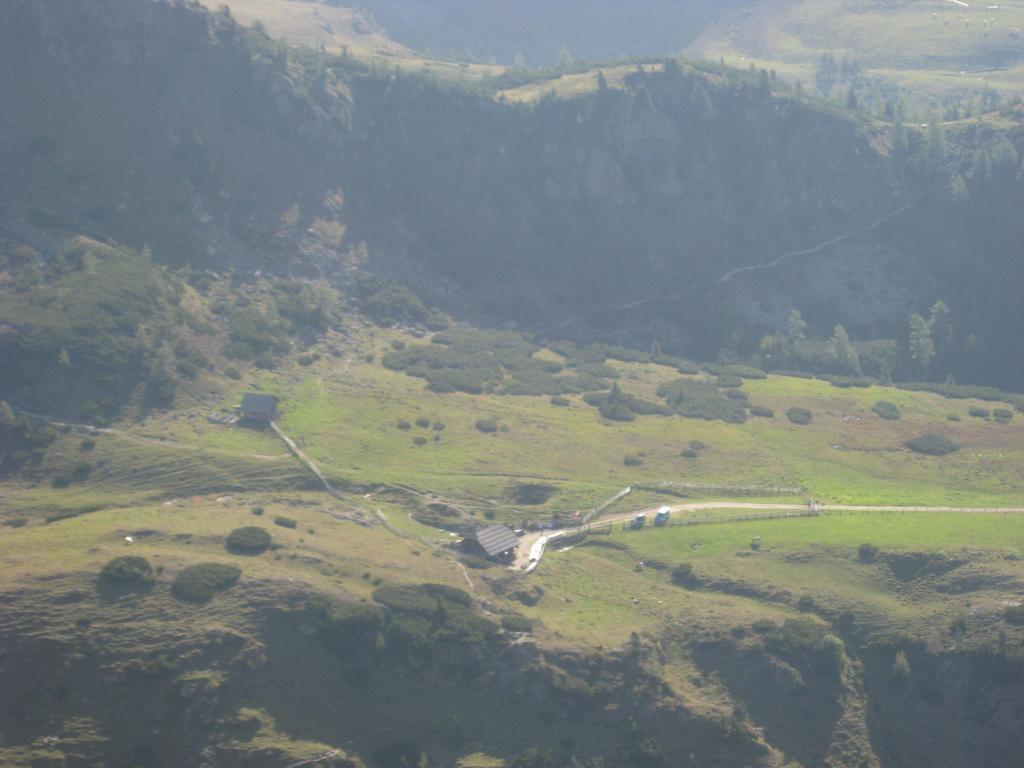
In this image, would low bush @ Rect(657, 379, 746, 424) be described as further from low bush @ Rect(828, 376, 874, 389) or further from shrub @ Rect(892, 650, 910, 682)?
shrub @ Rect(892, 650, 910, 682)

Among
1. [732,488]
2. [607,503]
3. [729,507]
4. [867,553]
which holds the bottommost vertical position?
[867,553]

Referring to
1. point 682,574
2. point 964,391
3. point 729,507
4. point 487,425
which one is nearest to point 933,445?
point 964,391

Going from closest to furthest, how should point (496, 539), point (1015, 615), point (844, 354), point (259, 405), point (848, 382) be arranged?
1. point (1015, 615)
2. point (496, 539)
3. point (259, 405)
4. point (848, 382)
5. point (844, 354)

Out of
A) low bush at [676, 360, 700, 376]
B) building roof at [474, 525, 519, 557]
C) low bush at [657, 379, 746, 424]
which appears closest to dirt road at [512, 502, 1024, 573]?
building roof at [474, 525, 519, 557]

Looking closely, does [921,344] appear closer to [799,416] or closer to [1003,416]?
[1003,416]

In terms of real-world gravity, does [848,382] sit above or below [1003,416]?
above

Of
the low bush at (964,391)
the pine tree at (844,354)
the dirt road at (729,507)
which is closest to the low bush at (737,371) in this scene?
the pine tree at (844,354)
